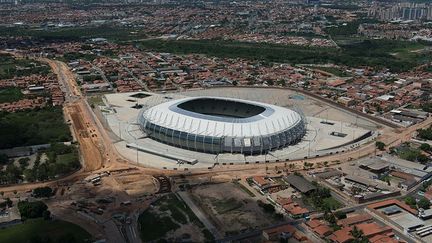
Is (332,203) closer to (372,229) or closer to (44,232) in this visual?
(372,229)

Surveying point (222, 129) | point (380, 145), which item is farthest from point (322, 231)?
point (380, 145)

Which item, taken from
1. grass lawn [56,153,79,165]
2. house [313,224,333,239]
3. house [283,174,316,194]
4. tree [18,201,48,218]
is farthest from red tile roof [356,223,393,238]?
grass lawn [56,153,79,165]

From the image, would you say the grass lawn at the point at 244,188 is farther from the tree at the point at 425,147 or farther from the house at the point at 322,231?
the tree at the point at 425,147

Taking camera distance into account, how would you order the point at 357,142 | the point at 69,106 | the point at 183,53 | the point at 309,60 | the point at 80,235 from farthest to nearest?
the point at 183,53 < the point at 309,60 < the point at 69,106 < the point at 357,142 < the point at 80,235

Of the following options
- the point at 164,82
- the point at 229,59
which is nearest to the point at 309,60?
the point at 229,59

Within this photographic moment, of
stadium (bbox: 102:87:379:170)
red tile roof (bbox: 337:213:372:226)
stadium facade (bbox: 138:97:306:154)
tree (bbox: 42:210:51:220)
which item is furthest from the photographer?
stadium facade (bbox: 138:97:306:154)

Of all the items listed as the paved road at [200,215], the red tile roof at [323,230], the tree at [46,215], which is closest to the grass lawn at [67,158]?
the tree at [46,215]

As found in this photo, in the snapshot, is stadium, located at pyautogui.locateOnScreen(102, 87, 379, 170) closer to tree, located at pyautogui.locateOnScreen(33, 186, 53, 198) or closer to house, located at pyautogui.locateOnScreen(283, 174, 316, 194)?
house, located at pyautogui.locateOnScreen(283, 174, 316, 194)

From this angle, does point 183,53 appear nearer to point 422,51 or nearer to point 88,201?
point 422,51
